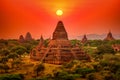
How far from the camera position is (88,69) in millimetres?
40125

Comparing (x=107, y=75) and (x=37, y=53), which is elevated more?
(x=37, y=53)

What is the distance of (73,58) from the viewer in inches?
2008

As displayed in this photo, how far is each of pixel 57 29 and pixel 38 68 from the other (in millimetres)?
17097

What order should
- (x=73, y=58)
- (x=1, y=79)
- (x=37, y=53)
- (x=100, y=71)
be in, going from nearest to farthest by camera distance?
(x=1, y=79) < (x=100, y=71) < (x=73, y=58) < (x=37, y=53)

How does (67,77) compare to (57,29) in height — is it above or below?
below

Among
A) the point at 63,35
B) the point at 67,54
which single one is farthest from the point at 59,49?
the point at 63,35

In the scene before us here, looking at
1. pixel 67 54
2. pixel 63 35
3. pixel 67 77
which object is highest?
pixel 63 35

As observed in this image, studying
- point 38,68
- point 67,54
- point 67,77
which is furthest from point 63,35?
point 67,77

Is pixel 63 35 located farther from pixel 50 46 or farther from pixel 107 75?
pixel 107 75

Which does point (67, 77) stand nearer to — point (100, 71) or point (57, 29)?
point (100, 71)

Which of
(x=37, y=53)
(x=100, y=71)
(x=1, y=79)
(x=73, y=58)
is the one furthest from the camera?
(x=37, y=53)

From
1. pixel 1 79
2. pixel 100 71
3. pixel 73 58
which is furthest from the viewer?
pixel 73 58

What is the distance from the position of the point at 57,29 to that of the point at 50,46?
4580 millimetres

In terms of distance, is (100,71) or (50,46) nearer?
(100,71)
